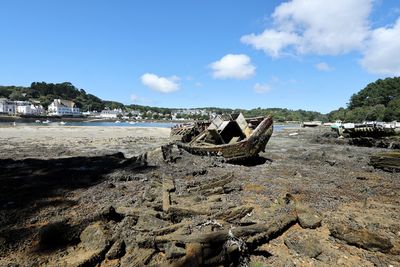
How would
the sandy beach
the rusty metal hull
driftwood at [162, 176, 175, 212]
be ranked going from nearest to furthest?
driftwood at [162, 176, 175, 212] < the rusty metal hull < the sandy beach

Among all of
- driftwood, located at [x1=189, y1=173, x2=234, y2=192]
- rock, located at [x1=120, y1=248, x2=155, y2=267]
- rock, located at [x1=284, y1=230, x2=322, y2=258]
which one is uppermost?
driftwood, located at [x1=189, y1=173, x2=234, y2=192]

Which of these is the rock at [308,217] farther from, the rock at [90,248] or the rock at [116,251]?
the rock at [90,248]

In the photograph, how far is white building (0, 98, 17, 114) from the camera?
463 feet

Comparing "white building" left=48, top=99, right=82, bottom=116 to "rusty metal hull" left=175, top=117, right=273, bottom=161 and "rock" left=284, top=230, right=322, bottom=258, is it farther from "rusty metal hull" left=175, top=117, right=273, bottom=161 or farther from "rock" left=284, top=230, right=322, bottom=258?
"rock" left=284, top=230, right=322, bottom=258

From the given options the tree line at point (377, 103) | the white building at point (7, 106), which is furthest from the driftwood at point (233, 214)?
the white building at point (7, 106)

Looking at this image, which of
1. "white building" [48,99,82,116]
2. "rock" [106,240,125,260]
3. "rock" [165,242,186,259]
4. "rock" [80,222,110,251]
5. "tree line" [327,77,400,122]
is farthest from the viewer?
"white building" [48,99,82,116]

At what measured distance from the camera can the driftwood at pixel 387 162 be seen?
13077 millimetres

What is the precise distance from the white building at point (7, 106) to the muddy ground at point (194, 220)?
6126 inches

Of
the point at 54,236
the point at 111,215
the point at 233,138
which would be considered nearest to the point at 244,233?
the point at 111,215

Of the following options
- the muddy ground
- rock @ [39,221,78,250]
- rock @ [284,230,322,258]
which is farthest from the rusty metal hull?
rock @ [39,221,78,250]

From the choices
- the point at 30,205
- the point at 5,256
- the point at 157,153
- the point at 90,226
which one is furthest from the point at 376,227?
the point at 157,153

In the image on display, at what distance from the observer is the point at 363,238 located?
520cm

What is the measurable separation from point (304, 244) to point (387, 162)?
34.5ft

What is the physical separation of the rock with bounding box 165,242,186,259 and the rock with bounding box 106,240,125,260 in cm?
73
